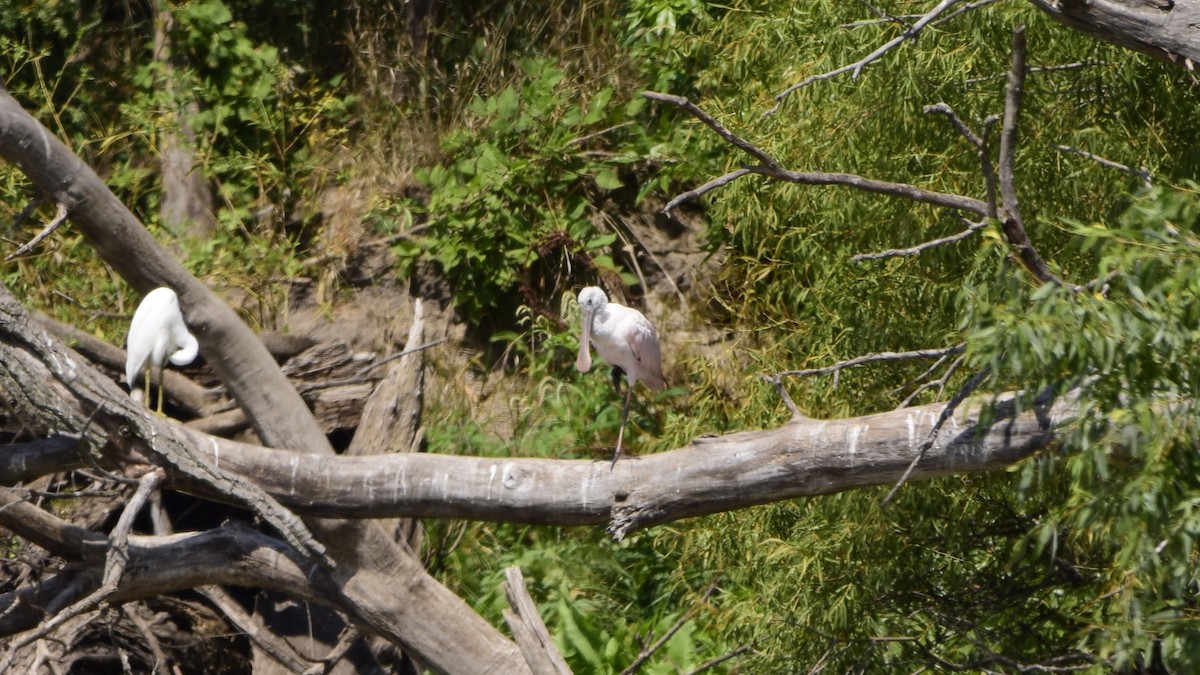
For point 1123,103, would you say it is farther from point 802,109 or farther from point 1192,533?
point 1192,533

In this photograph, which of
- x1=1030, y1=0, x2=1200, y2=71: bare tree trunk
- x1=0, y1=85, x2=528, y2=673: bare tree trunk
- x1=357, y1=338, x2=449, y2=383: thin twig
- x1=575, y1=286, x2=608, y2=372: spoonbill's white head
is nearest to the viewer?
x1=1030, y1=0, x2=1200, y2=71: bare tree trunk

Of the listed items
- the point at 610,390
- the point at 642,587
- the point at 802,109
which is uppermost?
the point at 802,109

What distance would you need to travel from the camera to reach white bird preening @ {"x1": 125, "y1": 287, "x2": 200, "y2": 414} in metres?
4.79

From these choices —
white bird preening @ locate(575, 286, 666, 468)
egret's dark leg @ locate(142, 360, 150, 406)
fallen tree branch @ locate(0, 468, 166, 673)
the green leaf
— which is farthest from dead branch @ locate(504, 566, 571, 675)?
the green leaf

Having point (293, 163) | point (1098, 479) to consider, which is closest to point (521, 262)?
point (293, 163)

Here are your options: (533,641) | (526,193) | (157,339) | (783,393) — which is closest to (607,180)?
(526,193)

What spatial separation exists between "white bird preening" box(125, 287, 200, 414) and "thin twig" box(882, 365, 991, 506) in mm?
2577

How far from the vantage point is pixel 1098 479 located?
2811 mm

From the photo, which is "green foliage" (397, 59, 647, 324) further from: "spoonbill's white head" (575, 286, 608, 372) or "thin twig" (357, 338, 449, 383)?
"spoonbill's white head" (575, 286, 608, 372)

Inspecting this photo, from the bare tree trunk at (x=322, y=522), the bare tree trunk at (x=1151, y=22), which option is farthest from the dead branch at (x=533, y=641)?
the bare tree trunk at (x=1151, y=22)

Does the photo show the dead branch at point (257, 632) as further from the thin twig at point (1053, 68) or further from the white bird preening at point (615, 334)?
the thin twig at point (1053, 68)

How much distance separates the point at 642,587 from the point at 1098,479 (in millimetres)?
3834

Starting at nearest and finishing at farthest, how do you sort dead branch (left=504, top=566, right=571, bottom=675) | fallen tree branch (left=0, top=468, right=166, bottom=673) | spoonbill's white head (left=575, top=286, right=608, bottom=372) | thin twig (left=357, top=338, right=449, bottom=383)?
1. fallen tree branch (left=0, top=468, right=166, bottom=673)
2. dead branch (left=504, top=566, right=571, bottom=675)
3. spoonbill's white head (left=575, top=286, right=608, bottom=372)
4. thin twig (left=357, top=338, right=449, bottom=383)

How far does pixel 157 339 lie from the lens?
4887 millimetres
